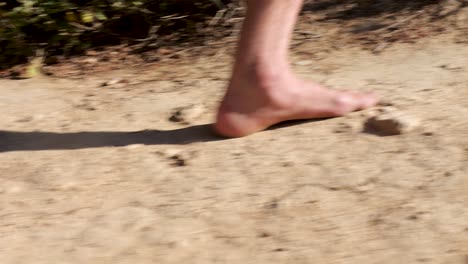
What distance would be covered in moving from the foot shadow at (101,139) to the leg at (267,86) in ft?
0.36

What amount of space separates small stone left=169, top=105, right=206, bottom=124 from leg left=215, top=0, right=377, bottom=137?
216mm

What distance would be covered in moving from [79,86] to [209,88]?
59 cm

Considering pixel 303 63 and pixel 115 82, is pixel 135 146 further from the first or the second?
pixel 303 63

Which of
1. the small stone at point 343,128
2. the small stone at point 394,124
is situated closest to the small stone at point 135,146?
the small stone at point 343,128

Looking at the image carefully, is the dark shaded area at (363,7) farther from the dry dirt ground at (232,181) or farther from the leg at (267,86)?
the leg at (267,86)

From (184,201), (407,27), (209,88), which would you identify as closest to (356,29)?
(407,27)

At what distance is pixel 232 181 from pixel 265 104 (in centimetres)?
31

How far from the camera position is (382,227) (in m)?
1.98

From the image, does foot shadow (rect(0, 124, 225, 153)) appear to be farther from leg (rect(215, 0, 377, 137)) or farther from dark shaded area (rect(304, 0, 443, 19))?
dark shaded area (rect(304, 0, 443, 19))

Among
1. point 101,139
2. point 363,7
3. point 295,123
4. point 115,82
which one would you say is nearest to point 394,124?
point 295,123

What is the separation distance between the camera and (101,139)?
8.41 ft

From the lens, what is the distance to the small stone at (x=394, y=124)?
7.90 ft

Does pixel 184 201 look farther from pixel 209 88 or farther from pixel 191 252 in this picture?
pixel 209 88

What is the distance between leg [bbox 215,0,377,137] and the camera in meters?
2.38
